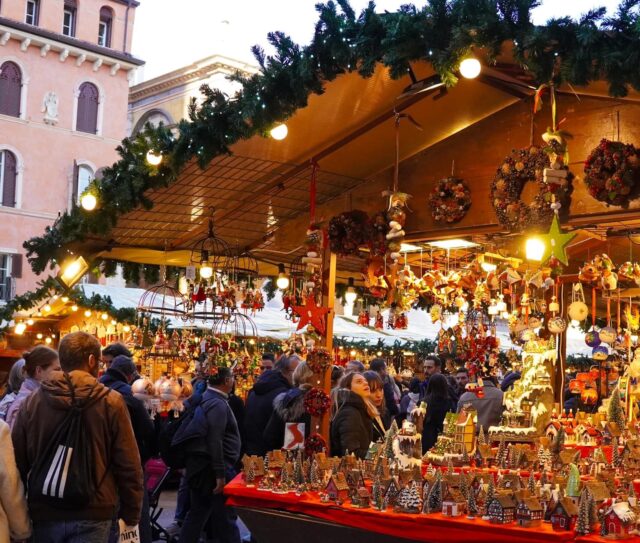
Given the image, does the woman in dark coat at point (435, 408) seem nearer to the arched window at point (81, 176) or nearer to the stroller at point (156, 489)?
the stroller at point (156, 489)

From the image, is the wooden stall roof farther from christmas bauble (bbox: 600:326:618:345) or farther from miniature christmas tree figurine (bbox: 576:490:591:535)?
miniature christmas tree figurine (bbox: 576:490:591:535)

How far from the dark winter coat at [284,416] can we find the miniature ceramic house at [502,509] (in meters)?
2.52

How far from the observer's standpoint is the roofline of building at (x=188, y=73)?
110 ft

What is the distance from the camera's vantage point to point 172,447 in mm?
7133

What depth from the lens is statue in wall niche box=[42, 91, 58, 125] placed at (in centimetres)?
3203

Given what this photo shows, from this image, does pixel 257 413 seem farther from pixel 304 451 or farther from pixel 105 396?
pixel 105 396

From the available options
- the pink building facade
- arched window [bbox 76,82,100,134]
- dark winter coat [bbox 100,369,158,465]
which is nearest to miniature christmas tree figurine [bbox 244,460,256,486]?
dark winter coat [bbox 100,369,158,465]

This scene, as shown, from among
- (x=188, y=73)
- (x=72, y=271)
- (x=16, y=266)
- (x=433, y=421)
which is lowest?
(x=433, y=421)

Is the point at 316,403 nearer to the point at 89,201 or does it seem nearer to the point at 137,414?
the point at 137,414

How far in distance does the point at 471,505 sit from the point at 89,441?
202 cm

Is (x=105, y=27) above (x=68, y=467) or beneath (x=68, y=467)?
above

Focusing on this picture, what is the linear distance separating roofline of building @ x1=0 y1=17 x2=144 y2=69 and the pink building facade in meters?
0.03

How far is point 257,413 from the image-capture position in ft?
27.8

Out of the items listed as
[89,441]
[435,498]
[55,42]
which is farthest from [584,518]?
[55,42]
